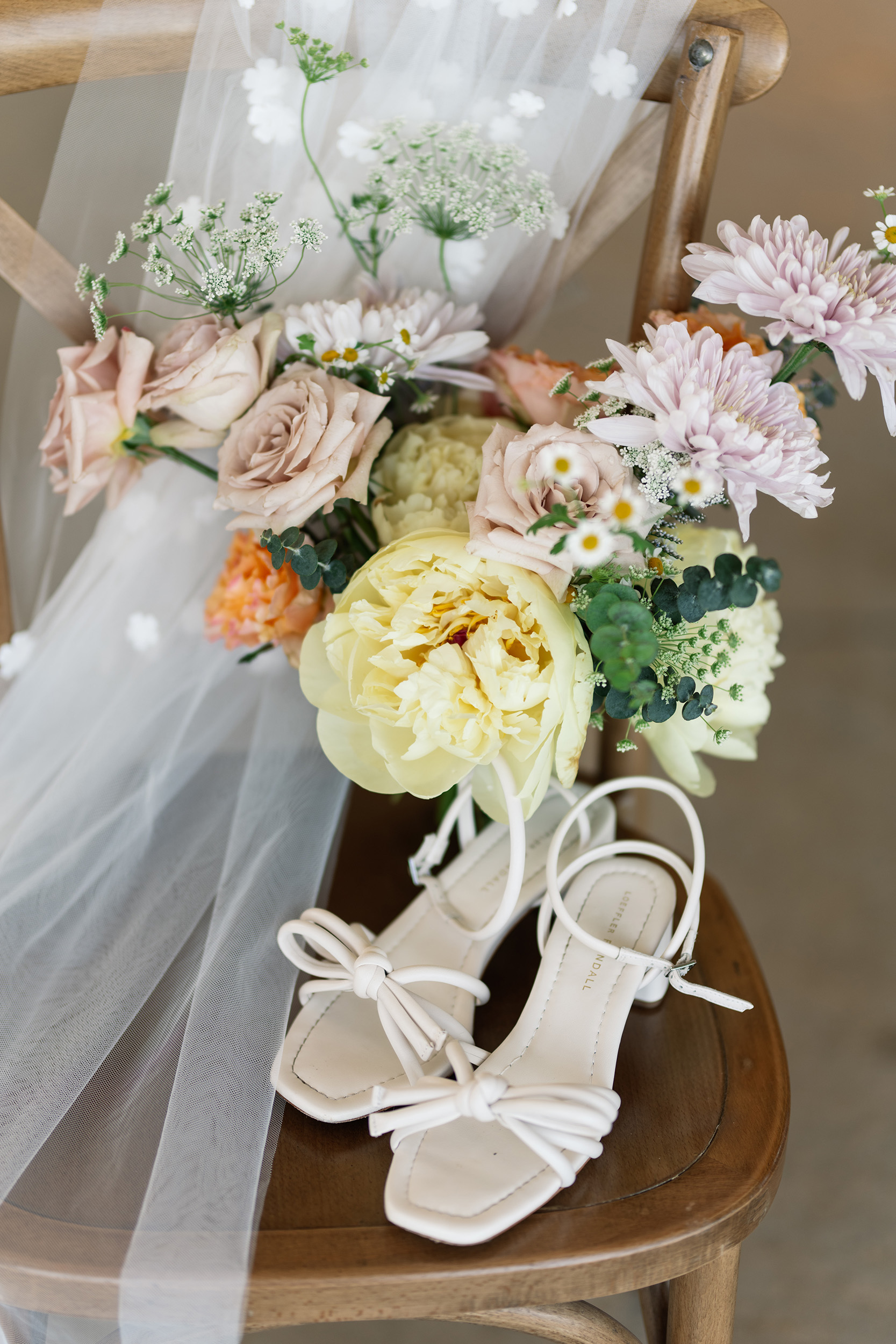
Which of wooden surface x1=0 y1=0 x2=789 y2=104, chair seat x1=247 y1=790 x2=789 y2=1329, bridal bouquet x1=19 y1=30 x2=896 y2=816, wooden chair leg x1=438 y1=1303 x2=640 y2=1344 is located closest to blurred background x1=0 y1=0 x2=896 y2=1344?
wooden surface x1=0 y1=0 x2=789 y2=104

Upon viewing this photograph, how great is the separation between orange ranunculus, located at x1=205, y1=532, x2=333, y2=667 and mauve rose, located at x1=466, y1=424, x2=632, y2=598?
0.16 m

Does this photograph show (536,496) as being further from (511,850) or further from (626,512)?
(511,850)

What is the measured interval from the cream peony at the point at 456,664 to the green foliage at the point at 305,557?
0.10ft

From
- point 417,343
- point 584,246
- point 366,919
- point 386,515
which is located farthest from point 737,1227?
point 584,246

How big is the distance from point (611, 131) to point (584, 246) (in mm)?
88

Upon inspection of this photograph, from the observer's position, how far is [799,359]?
21.1 inches

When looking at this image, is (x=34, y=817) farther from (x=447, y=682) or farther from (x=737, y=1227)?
(x=737, y=1227)

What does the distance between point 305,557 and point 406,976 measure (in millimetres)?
265

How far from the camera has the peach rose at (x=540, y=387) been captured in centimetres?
62

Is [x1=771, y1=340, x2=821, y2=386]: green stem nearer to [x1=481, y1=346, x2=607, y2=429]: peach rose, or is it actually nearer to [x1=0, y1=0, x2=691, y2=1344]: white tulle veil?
[x1=481, y1=346, x2=607, y2=429]: peach rose

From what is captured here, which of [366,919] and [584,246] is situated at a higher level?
[584,246]

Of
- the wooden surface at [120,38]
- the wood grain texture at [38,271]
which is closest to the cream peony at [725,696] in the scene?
the wooden surface at [120,38]

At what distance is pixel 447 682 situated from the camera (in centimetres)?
51

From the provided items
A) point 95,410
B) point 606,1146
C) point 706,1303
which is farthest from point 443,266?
point 706,1303
